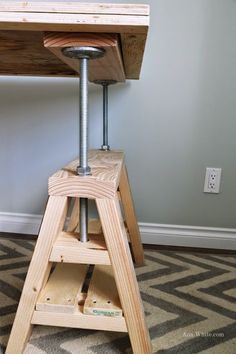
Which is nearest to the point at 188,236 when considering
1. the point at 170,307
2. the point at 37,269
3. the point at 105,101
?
the point at 170,307

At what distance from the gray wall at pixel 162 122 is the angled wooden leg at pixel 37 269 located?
0.77 m

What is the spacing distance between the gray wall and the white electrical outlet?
21 millimetres

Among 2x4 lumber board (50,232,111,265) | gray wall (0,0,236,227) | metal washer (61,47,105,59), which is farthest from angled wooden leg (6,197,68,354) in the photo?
gray wall (0,0,236,227)

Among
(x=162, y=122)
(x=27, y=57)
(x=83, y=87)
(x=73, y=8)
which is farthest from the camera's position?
(x=162, y=122)

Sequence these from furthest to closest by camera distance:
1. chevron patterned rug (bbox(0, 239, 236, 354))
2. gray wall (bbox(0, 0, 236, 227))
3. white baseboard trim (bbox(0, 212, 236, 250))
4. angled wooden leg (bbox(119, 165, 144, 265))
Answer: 1. white baseboard trim (bbox(0, 212, 236, 250))
2. gray wall (bbox(0, 0, 236, 227))
3. angled wooden leg (bbox(119, 165, 144, 265))
4. chevron patterned rug (bbox(0, 239, 236, 354))

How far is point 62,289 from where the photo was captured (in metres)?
0.78

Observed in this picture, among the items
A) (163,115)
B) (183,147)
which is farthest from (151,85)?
(183,147)

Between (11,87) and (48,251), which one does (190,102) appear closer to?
(11,87)

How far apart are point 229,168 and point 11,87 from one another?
3.22 ft

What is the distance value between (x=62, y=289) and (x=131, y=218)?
47 cm

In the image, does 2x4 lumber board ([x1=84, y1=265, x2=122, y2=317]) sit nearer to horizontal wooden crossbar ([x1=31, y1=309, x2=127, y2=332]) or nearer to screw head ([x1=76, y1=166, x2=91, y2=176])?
horizontal wooden crossbar ([x1=31, y1=309, x2=127, y2=332])

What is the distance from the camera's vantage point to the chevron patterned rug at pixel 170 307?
0.80 metres

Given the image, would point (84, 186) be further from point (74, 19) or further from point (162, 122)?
point (162, 122)

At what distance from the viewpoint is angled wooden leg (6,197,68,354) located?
0.66 metres
